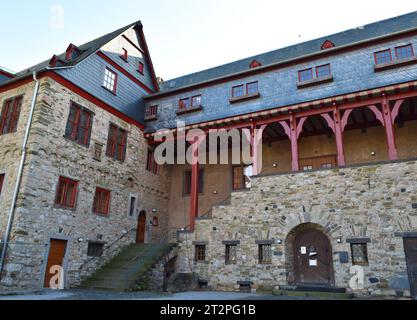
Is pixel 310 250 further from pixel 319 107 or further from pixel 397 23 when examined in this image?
pixel 397 23

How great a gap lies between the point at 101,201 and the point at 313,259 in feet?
29.9

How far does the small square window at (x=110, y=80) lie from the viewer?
1613 centimetres

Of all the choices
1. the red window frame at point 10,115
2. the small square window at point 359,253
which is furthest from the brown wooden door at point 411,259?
the red window frame at point 10,115

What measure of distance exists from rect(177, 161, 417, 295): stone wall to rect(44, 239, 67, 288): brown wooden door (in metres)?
4.63

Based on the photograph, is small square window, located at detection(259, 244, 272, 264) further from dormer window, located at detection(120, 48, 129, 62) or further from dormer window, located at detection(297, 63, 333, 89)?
dormer window, located at detection(120, 48, 129, 62)

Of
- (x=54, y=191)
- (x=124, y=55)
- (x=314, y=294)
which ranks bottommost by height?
(x=314, y=294)

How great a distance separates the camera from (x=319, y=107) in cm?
1366

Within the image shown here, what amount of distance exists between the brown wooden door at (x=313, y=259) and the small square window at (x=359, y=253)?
1.06m

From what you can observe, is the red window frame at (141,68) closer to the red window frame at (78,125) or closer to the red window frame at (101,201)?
the red window frame at (78,125)

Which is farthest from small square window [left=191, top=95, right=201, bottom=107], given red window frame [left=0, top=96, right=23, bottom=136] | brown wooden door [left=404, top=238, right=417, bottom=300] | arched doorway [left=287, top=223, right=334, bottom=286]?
brown wooden door [left=404, top=238, right=417, bottom=300]

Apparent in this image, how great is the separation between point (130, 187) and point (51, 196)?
4489mm

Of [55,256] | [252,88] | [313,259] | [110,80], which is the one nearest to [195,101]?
[252,88]

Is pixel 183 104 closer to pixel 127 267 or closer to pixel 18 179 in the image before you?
pixel 127 267

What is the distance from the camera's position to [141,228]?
1714 centimetres
